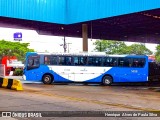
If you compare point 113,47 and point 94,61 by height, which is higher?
point 113,47

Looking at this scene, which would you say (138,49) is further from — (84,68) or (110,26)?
(84,68)

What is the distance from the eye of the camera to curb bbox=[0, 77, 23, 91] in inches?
738

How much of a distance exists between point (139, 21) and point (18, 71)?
714 inches

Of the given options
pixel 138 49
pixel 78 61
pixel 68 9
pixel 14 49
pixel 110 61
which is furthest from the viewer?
pixel 138 49

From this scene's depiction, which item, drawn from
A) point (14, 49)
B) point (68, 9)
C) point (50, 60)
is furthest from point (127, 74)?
point (14, 49)

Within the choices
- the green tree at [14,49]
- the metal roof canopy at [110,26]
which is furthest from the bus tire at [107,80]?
the green tree at [14,49]

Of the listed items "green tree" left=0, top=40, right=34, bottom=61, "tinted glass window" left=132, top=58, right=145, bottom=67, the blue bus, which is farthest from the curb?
"green tree" left=0, top=40, right=34, bottom=61

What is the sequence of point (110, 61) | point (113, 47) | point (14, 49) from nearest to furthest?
1. point (110, 61)
2. point (14, 49)
3. point (113, 47)

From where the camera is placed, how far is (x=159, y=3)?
75.4 feet

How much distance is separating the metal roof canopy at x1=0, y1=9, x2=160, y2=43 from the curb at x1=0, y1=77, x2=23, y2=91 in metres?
10.0

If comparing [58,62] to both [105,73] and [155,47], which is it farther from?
[155,47]

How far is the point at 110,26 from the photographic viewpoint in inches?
1393

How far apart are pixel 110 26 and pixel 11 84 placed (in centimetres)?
1821

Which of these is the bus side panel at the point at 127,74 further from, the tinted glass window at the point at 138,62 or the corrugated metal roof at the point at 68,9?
the corrugated metal roof at the point at 68,9
